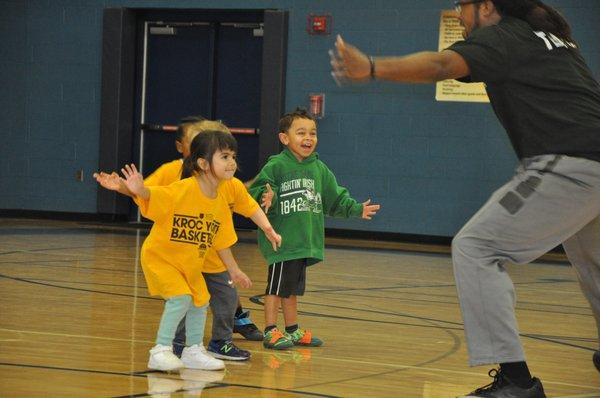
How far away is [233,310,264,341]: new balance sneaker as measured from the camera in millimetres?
5145

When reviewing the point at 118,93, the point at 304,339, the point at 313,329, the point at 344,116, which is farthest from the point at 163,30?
the point at 304,339

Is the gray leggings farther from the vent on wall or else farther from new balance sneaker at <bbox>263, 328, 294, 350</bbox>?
the vent on wall

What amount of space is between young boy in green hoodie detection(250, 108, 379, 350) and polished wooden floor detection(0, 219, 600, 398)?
275 mm

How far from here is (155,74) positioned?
13.1m

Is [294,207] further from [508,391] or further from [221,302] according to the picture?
[508,391]

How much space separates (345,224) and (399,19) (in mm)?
2263

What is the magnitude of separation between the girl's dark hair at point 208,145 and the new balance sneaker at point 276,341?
0.87m

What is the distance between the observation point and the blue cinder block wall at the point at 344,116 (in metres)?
11.6

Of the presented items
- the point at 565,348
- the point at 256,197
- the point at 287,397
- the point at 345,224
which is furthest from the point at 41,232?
the point at 287,397

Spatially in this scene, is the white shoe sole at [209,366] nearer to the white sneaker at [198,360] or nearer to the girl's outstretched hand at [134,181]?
the white sneaker at [198,360]

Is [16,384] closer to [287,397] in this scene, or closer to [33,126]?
[287,397]

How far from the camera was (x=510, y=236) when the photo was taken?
3.61 meters

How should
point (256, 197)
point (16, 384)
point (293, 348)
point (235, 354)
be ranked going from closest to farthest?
point (16, 384) → point (235, 354) → point (293, 348) → point (256, 197)

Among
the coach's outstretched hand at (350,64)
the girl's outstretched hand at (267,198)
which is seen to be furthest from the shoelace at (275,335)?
the coach's outstretched hand at (350,64)
